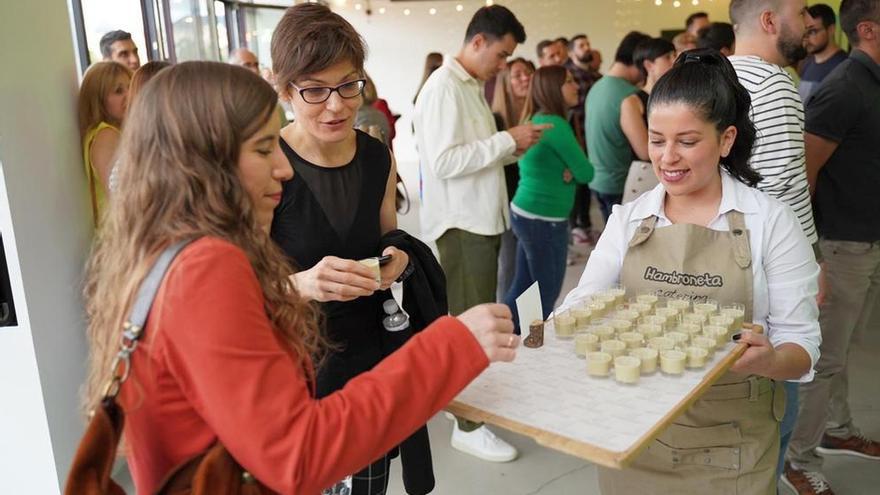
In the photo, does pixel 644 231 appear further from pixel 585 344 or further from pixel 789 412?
pixel 789 412

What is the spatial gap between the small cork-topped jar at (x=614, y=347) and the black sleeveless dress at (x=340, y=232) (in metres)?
0.67

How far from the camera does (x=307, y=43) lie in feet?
5.33

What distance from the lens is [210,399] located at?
843mm

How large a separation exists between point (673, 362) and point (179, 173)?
0.88 m

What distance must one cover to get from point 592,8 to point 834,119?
9222mm

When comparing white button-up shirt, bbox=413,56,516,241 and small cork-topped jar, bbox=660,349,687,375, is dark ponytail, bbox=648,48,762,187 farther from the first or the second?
white button-up shirt, bbox=413,56,516,241

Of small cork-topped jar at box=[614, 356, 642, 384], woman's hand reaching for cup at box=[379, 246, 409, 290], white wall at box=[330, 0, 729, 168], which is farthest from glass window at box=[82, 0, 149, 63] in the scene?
white wall at box=[330, 0, 729, 168]

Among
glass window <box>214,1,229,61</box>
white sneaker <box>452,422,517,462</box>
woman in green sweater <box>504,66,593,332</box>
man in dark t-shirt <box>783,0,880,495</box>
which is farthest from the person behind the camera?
glass window <box>214,1,229,61</box>

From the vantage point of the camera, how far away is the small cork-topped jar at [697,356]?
1.25 meters

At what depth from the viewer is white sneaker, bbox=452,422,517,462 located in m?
2.84

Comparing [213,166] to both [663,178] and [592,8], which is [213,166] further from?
[592,8]

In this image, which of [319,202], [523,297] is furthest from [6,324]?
[523,297]

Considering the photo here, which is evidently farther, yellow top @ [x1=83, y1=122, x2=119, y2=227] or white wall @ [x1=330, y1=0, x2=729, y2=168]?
white wall @ [x1=330, y1=0, x2=729, y2=168]

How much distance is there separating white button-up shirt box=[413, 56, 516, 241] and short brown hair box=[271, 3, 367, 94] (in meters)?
1.22
